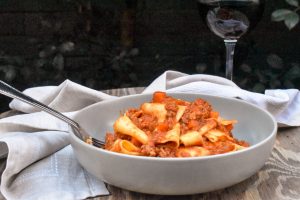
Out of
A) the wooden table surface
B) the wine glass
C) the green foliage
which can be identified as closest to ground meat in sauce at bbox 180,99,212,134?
the wooden table surface

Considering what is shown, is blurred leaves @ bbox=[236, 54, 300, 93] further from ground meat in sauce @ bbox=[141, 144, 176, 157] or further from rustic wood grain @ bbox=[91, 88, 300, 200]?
ground meat in sauce @ bbox=[141, 144, 176, 157]

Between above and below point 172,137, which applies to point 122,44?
below

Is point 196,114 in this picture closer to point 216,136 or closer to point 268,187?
point 216,136

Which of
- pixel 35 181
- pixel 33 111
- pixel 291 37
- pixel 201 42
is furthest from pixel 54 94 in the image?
pixel 291 37

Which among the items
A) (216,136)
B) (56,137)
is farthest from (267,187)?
(56,137)

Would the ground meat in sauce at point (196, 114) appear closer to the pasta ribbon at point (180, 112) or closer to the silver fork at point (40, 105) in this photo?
the pasta ribbon at point (180, 112)

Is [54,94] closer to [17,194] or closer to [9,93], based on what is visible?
[9,93]

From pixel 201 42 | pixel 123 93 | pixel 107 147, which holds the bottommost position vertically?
pixel 201 42
